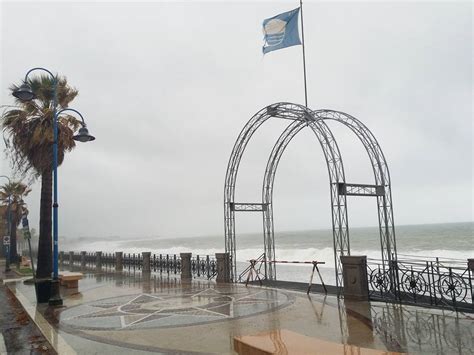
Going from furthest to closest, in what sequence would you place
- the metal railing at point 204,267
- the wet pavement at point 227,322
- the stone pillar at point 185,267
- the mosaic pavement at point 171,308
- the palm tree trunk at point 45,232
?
1. the stone pillar at point 185,267
2. the metal railing at point 204,267
3. the palm tree trunk at point 45,232
4. the mosaic pavement at point 171,308
5. the wet pavement at point 227,322

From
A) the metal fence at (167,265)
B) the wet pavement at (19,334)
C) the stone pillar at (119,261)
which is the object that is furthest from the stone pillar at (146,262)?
the wet pavement at (19,334)

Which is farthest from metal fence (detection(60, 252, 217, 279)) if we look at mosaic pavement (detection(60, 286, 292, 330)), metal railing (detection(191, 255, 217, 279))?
mosaic pavement (detection(60, 286, 292, 330))

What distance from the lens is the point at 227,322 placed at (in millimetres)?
9641

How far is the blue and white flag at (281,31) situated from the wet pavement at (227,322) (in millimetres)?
11094

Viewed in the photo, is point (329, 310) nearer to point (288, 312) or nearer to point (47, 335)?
point (288, 312)

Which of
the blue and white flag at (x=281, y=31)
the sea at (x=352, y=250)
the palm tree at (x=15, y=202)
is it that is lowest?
the sea at (x=352, y=250)

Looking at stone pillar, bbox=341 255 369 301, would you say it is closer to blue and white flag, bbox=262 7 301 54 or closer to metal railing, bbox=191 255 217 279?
metal railing, bbox=191 255 217 279

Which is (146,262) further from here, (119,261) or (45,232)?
(45,232)

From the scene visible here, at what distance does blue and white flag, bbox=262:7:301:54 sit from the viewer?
16969mm

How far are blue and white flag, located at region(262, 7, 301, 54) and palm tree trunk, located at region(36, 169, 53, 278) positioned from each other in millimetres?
12972

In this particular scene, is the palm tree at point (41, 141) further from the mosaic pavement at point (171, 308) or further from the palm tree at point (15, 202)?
the palm tree at point (15, 202)

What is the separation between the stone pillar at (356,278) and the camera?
462 inches

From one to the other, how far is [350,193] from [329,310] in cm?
557

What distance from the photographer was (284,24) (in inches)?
675
